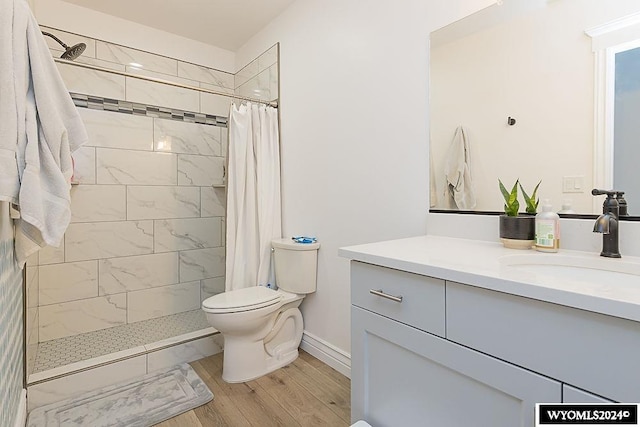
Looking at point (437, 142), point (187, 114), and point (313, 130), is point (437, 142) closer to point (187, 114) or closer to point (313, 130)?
point (313, 130)

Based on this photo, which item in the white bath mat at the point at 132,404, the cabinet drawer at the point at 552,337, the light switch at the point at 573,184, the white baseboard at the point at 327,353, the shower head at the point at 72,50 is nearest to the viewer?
the cabinet drawer at the point at 552,337

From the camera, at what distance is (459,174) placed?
1.40 m

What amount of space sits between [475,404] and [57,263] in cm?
269

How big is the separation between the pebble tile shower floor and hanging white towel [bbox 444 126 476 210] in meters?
1.93

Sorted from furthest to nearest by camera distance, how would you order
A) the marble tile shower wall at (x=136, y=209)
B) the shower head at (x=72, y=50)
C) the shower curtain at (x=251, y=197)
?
1. the marble tile shower wall at (x=136, y=209)
2. the shower curtain at (x=251, y=197)
3. the shower head at (x=72, y=50)

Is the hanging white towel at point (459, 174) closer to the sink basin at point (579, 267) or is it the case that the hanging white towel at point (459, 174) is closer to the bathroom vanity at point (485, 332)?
the bathroom vanity at point (485, 332)

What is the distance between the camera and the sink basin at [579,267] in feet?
2.89

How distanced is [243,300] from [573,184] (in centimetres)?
163

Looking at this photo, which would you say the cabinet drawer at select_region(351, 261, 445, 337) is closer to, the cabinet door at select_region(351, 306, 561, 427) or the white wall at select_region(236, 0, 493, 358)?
the cabinet door at select_region(351, 306, 561, 427)

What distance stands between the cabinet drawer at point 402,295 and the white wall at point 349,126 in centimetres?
55

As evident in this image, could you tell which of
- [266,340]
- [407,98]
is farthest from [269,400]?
[407,98]

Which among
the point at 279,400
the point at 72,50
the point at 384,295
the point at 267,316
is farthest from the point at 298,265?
the point at 72,50

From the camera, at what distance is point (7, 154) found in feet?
2.79

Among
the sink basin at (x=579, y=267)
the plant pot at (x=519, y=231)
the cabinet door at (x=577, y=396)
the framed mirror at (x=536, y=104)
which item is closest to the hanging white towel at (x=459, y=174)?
the framed mirror at (x=536, y=104)
